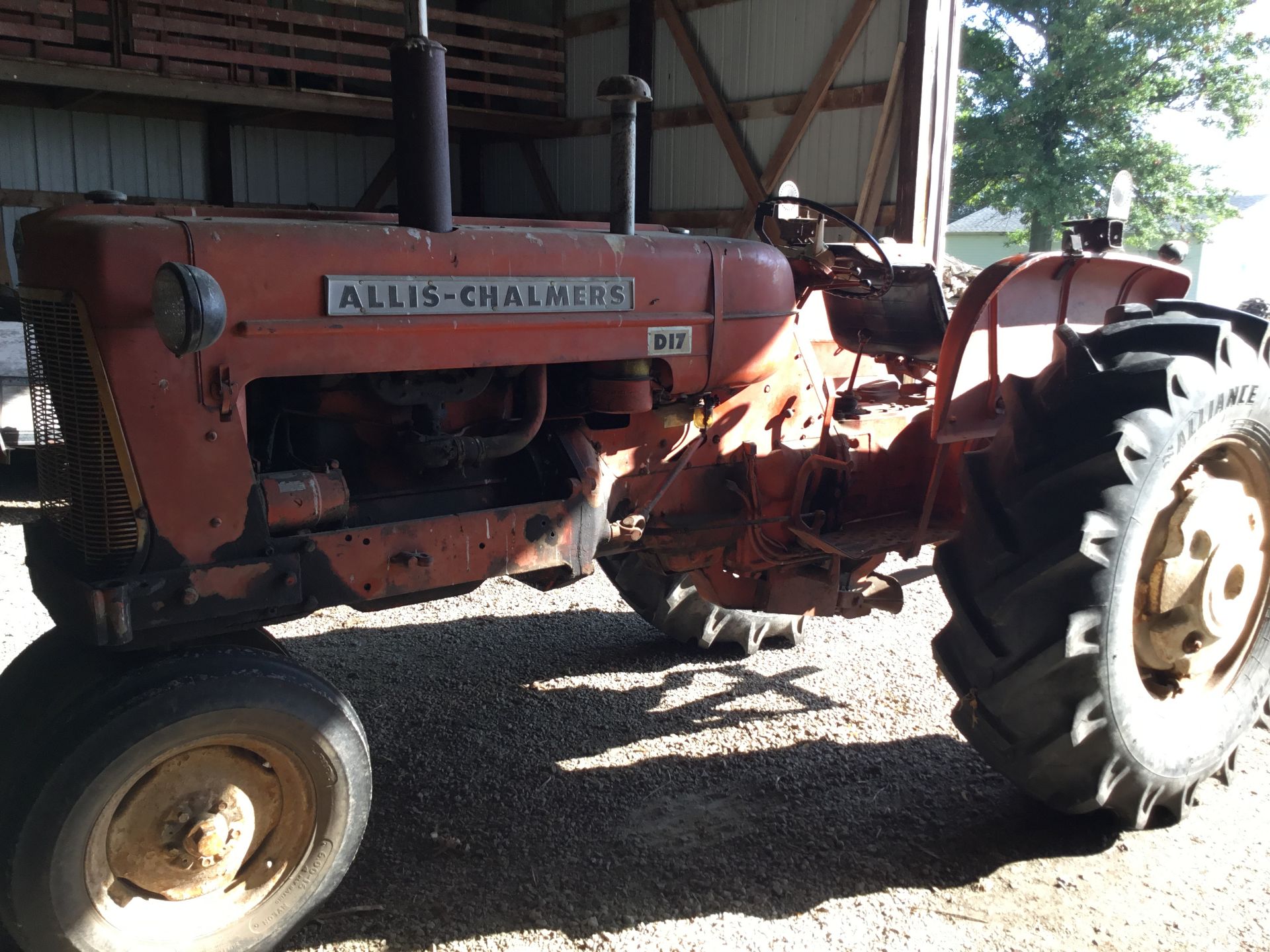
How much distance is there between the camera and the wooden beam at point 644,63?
11.0 metres

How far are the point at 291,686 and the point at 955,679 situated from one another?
60.4 inches

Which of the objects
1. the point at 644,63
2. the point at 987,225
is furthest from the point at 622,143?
the point at 987,225

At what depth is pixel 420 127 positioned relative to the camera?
2408mm

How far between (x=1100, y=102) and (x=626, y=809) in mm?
19358

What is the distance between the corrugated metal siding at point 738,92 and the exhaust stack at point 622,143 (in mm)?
6527

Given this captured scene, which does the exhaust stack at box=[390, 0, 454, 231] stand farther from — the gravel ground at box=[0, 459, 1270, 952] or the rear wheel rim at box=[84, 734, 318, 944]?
the gravel ground at box=[0, 459, 1270, 952]

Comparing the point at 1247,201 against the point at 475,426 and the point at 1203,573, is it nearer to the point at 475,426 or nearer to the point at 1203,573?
the point at 1203,573

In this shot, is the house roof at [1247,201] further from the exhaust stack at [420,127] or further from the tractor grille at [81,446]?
the tractor grille at [81,446]

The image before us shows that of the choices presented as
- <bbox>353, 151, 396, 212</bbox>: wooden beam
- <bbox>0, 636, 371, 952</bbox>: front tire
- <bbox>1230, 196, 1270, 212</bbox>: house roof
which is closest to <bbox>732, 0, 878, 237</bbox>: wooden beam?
<bbox>353, 151, 396, 212</bbox>: wooden beam

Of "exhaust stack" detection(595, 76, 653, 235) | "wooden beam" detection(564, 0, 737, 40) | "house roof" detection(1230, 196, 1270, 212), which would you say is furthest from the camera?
"house roof" detection(1230, 196, 1270, 212)

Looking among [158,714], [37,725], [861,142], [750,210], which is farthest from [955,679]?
[750,210]

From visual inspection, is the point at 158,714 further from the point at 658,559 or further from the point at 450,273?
the point at 658,559

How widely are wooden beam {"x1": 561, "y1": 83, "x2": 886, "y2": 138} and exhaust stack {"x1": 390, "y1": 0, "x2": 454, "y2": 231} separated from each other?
7109mm

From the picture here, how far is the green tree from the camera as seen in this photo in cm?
1886
